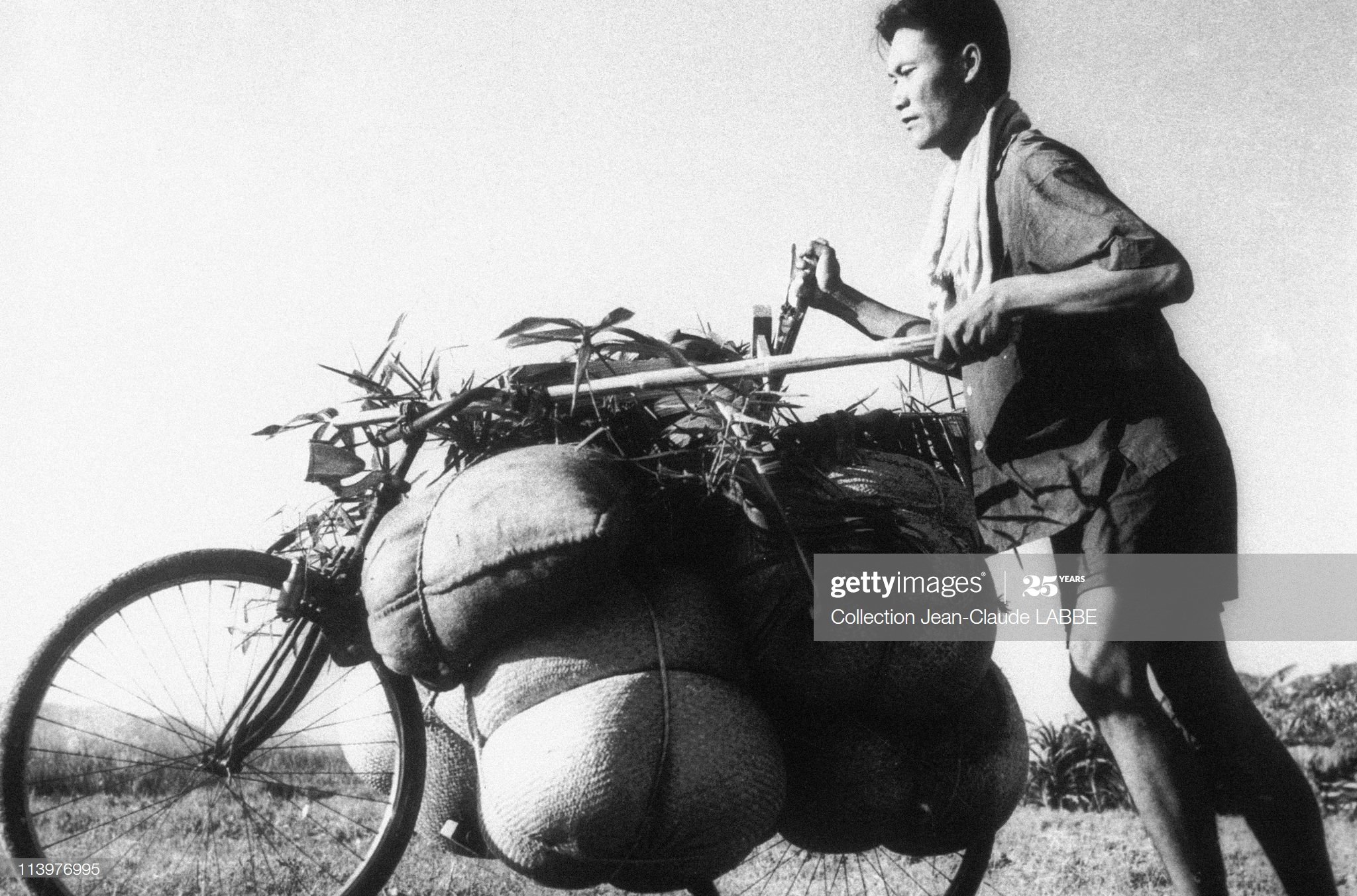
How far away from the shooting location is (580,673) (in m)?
1.96

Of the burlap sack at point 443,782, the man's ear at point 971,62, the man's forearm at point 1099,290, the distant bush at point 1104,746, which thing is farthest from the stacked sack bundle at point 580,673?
the distant bush at point 1104,746

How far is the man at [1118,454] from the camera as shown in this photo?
6.30 ft

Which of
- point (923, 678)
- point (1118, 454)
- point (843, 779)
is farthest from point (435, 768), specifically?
point (1118, 454)

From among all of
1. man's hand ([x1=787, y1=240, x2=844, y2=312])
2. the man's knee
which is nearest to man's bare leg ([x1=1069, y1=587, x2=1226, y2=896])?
the man's knee

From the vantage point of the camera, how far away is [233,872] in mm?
3641

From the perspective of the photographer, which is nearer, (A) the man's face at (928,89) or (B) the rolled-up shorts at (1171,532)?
(B) the rolled-up shorts at (1171,532)

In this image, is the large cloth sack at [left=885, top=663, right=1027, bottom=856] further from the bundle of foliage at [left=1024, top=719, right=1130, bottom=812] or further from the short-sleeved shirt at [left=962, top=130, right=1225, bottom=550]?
the bundle of foliage at [left=1024, top=719, right=1130, bottom=812]

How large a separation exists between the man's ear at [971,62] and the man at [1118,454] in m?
0.24

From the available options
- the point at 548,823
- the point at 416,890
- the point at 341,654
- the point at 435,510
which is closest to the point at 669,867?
the point at 548,823

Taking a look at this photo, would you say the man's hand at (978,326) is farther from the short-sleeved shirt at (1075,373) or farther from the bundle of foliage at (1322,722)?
the bundle of foliage at (1322,722)

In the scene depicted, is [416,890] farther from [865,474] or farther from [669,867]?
[865,474]

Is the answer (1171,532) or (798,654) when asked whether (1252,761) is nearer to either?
(1171,532)

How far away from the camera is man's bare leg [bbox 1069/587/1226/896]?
1890 millimetres

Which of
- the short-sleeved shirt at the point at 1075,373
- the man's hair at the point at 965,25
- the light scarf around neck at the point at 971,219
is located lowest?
the short-sleeved shirt at the point at 1075,373
